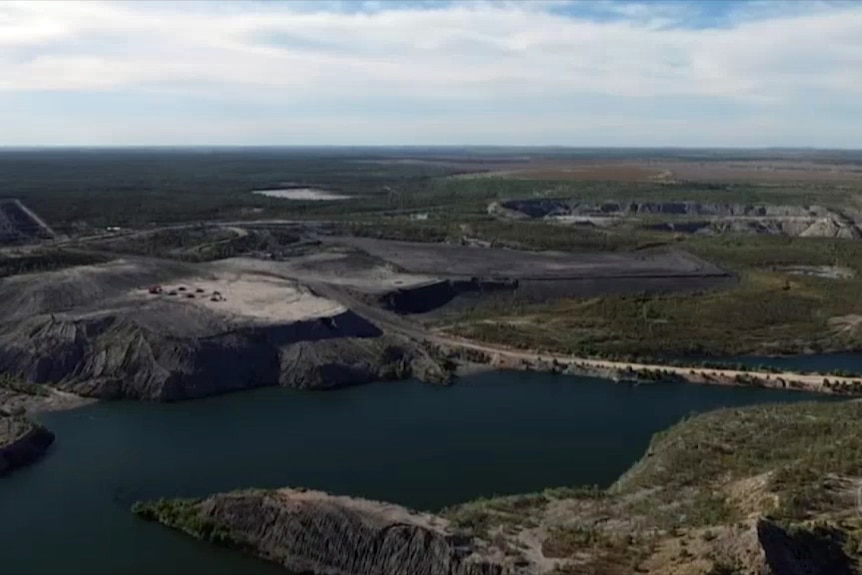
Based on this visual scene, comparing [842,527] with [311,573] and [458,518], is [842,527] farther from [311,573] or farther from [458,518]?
[311,573]

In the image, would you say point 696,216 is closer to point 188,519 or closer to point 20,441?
point 20,441

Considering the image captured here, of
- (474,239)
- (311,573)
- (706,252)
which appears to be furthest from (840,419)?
(474,239)

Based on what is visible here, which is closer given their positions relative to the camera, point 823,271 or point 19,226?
point 823,271

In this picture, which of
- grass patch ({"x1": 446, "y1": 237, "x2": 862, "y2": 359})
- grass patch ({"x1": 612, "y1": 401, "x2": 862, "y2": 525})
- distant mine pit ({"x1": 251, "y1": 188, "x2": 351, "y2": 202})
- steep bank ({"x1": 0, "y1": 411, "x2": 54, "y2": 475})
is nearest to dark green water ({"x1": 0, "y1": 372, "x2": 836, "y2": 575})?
steep bank ({"x1": 0, "y1": 411, "x2": 54, "y2": 475})

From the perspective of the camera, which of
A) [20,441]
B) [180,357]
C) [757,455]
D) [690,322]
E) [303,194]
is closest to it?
[757,455]

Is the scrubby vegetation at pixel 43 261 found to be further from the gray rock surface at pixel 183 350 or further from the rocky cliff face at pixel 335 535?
the rocky cliff face at pixel 335 535

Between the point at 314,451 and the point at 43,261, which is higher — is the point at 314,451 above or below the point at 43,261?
below

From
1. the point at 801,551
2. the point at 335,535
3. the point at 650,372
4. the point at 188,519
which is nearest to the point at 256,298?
the point at 650,372

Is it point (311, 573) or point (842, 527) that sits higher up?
point (842, 527)
